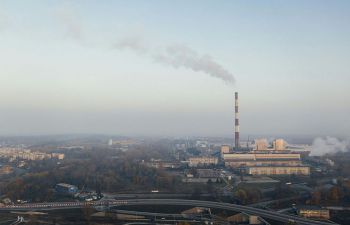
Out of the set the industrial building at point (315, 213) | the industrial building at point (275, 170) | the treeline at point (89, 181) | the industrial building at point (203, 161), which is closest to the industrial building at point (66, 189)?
the treeline at point (89, 181)

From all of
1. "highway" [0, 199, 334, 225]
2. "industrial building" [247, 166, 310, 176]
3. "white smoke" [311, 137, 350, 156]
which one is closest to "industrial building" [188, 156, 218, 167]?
"industrial building" [247, 166, 310, 176]

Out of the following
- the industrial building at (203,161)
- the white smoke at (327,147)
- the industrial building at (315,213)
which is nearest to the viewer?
the industrial building at (315,213)

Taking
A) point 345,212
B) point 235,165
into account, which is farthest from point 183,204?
point 235,165

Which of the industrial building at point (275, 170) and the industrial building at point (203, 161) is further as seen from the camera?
the industrial building at point (203, 161)

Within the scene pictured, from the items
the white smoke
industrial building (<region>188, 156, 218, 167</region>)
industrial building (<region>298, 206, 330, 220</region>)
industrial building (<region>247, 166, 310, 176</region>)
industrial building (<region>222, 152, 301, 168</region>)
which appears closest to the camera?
industrial building (<region>298, 206, 330, 220</region>)

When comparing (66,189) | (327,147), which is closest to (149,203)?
(66,189)

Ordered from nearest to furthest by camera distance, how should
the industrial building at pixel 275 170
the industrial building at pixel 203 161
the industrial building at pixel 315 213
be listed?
1. the industrial building at pixel 315 213
2. the industrial building at pixel 275 170
3. the industrial building at pixel 203 161

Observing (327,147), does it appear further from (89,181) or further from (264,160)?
(89,181)

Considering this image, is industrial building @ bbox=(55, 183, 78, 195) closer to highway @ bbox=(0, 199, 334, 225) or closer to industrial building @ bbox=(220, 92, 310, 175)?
highway @ bbox=(0, 199, 334, 225)

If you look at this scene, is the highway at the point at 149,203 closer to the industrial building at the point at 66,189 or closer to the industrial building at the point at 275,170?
the industrial building at the point at 66,189

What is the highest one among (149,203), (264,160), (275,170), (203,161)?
(264,160)

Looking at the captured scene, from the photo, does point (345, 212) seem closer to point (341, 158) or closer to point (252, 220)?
point (252, 220)
